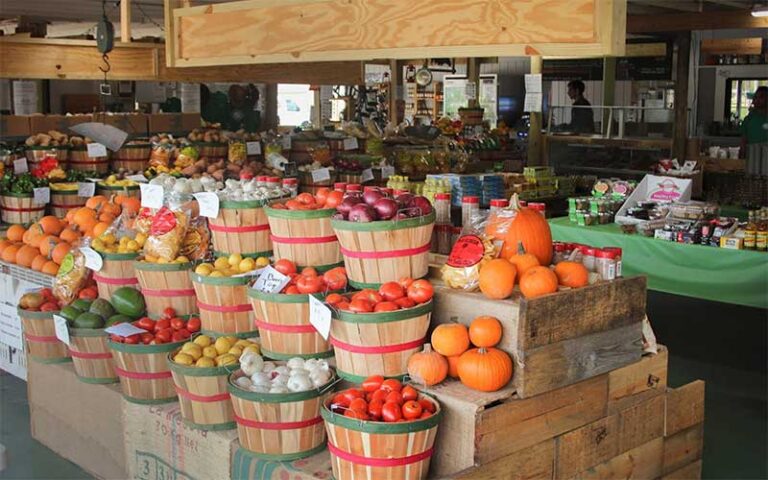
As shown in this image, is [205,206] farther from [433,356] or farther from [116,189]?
[116,189]

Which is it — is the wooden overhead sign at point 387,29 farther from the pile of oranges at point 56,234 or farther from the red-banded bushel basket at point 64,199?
the red-banded bushel basket at point 64,199

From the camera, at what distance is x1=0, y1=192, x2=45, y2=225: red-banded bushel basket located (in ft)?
23.3

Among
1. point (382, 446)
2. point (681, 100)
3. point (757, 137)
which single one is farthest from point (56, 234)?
point (681, 100)

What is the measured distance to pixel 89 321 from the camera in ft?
15.7

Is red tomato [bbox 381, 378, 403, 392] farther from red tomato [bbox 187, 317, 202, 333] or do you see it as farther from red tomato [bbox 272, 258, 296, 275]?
red tomato [bbox 187, 317, 202, 333]

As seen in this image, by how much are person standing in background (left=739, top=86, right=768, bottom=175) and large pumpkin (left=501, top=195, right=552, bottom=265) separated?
6.28 m

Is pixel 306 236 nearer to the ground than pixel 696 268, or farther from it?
farther from it

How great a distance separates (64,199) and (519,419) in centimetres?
513

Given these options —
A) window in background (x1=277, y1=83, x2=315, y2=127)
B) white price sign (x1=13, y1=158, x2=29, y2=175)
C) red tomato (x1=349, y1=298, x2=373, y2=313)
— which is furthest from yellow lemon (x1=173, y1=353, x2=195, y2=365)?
window in background (x1=277, y1=83, x2=315, y2=127)

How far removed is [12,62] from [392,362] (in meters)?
5.79

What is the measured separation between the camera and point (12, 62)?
784 cm

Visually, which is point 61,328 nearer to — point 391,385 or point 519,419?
point 391,385

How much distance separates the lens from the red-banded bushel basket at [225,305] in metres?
4.26

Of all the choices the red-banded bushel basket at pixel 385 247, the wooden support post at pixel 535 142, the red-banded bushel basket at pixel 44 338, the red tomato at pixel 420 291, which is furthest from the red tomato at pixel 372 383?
the wooden support post at pixel 535 142
